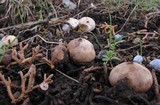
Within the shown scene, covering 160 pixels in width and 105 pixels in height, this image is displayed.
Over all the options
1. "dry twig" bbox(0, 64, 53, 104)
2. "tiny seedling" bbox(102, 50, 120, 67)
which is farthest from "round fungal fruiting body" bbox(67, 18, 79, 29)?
"dry twig" bbox(0, 64, 53, 104)

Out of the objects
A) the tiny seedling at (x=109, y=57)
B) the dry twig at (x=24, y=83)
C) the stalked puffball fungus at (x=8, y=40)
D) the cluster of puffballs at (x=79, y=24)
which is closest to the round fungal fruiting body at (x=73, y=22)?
the cluster of puffballs at (x=79, y=24)

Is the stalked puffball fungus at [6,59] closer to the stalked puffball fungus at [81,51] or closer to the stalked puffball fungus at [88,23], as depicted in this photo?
the stalked puffball fungus at [81,51]

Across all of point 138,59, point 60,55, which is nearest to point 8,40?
point 60,55

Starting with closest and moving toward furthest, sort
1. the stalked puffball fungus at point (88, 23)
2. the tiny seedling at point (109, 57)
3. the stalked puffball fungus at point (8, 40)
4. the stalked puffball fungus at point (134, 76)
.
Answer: the stalked puffball fungus at point (134, 76) < the tiny seedling at point (109, 57) < the stalked puffball fungus at point (8, 40) < the stalked puffball fungus at point (88, 23)

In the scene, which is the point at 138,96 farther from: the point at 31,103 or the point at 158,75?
the point at 31,103

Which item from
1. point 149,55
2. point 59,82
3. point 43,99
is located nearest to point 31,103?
point 43,99

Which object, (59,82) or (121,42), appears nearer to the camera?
(59,82)
